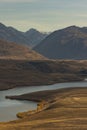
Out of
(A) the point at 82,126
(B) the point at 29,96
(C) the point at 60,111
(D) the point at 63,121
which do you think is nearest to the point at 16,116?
(C) the point at 60,111

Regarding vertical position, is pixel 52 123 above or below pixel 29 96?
above

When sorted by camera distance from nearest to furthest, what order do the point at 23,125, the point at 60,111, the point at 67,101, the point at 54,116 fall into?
the point at 23,125 < the point at 54,116 < the point at 60,111 < the point at 67,101

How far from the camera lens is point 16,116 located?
122 metres

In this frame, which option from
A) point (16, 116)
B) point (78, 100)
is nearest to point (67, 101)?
point (78, 100)

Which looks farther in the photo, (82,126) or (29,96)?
(29,96)

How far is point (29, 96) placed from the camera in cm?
18962

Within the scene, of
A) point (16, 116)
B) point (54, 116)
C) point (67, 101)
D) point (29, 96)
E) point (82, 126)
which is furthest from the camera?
point (29, 96)

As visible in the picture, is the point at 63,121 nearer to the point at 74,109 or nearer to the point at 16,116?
the point at 74,109

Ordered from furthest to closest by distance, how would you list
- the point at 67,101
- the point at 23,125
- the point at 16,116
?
the point at 67,101 < the point at 16,116 < the point at 23,125

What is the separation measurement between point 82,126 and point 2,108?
68.2 metres

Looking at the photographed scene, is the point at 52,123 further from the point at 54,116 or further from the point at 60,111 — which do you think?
the point at 60,111

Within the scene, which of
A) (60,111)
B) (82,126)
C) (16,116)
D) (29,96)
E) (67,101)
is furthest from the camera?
(29,96)

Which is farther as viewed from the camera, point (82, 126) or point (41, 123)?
point (41, 123)

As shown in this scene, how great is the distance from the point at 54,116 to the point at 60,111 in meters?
7.42
